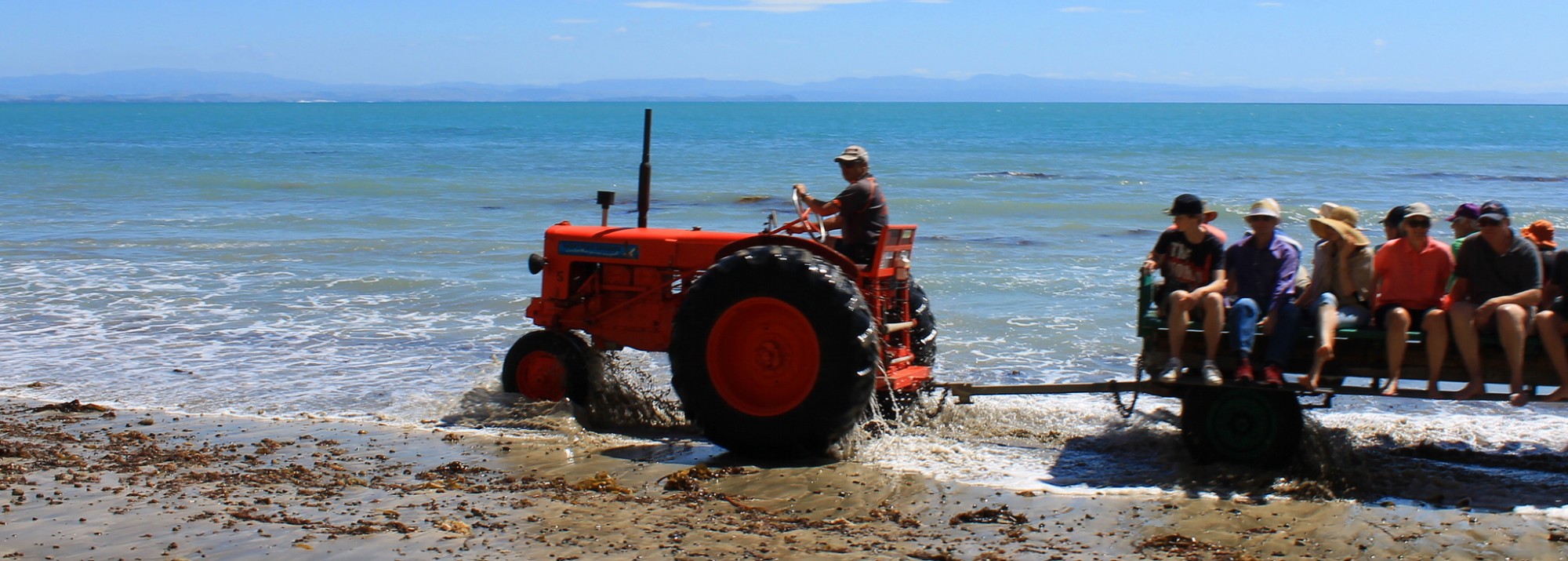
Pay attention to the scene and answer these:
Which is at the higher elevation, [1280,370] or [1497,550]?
[1280,370]

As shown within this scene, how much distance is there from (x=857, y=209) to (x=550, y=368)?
6.50ft

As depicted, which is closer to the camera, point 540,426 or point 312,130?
point 540,426

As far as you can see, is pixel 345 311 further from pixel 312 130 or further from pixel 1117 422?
pixel 312 130

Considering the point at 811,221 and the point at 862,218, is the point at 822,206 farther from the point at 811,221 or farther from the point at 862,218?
the point at 811,221

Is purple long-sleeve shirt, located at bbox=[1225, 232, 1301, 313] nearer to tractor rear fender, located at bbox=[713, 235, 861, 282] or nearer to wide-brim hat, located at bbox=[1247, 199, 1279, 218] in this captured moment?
wide-brim hat, located at bbox=[1247, 199, 1279, 218]

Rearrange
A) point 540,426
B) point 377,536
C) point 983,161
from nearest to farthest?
point 377,536 → point 540,426 → point 983,161

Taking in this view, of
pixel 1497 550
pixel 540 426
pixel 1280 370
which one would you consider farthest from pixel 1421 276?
pixel 540 426

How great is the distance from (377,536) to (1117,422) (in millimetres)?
3971

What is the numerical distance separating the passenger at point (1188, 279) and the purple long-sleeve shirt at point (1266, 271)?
93mm

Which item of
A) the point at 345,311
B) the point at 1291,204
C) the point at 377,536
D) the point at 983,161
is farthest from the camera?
the point at 983,161

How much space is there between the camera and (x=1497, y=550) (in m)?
4.93

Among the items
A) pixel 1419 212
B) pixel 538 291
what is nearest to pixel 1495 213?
pixel 1419 212

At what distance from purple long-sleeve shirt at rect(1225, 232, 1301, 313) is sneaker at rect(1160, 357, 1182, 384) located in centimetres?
46

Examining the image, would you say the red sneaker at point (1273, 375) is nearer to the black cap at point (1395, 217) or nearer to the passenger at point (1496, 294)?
the passenger at point (1496, 294)
